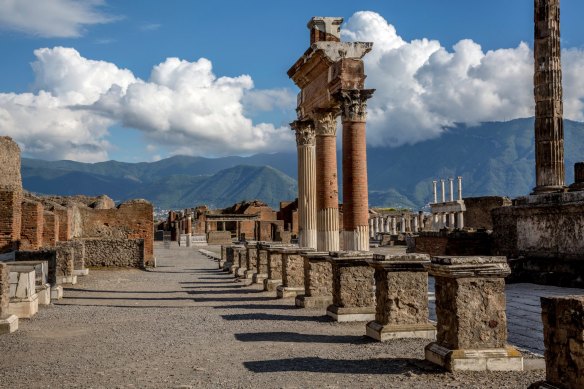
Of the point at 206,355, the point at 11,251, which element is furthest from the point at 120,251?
the point at 206,355

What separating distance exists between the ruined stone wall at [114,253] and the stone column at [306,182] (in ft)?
28.6

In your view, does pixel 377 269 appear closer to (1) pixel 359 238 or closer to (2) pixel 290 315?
(2) pixel 290 315

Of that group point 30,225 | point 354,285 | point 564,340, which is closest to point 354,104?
point 354,285

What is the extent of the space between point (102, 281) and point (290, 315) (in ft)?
33.3

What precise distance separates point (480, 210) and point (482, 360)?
103 ft

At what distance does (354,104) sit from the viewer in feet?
47.5

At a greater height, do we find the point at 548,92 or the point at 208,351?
the point at 548,92

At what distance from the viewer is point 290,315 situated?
11.7m

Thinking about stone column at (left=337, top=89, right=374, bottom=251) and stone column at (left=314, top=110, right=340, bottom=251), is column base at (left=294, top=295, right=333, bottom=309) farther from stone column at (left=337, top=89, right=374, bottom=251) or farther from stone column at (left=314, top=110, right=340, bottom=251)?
stone column at (left=314, top=110, right=340, bottom=251)

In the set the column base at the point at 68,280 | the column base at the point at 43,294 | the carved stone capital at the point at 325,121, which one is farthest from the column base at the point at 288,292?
the column base at the point at 68,280

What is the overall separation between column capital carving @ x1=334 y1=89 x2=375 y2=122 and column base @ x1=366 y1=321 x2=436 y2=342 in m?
6.68

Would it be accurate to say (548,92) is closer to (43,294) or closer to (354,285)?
(354,285)

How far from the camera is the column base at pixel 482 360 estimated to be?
6.60 m

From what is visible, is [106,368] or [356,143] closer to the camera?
[106,368]
